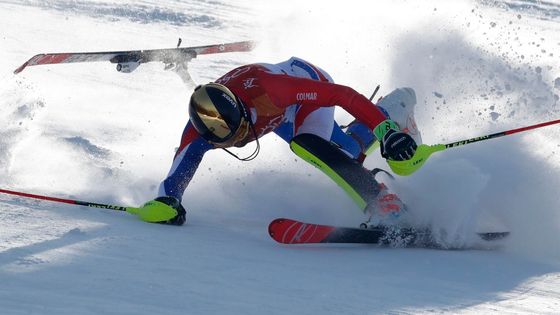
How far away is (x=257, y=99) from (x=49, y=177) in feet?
5.55

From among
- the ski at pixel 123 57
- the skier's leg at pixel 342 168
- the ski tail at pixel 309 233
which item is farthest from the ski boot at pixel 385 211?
the ski at pixel 123 57

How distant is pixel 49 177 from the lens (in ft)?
20.5

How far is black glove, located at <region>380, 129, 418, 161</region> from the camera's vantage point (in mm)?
5164

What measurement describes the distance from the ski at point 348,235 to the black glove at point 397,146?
416mm

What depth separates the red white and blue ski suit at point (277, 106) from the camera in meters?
5.43

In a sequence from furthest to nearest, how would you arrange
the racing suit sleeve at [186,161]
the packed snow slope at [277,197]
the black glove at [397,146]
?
the racing suit sleeve at [186,161] → the black glove at [397,146] → the packed snow slope at [277,197]

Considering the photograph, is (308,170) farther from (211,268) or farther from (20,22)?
(20,22)

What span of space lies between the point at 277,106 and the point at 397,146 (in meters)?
0.80

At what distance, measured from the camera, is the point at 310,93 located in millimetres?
5477

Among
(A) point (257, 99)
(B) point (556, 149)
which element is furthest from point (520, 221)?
(A) point (257, 99)

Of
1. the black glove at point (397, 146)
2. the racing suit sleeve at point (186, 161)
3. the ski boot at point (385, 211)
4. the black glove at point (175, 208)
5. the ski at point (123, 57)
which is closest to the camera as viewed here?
the black glove at point (397, 146)

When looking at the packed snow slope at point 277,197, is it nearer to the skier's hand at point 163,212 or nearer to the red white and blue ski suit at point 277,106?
the skier's hand at point 163,212

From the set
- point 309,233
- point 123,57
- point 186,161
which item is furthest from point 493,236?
point 123,57

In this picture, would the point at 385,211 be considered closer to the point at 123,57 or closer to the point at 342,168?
the point at 342,168
